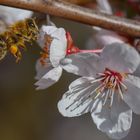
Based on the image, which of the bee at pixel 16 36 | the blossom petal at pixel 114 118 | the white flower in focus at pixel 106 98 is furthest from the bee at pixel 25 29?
the blossom petal at pixel 114 118

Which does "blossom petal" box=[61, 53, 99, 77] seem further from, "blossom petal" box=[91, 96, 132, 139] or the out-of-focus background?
the out-of-focus background

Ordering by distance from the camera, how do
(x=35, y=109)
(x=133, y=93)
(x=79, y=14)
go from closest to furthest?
(x=79, y=14), (x=133, y=93), (x=35, y=109)

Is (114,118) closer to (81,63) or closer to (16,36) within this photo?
(81,63)

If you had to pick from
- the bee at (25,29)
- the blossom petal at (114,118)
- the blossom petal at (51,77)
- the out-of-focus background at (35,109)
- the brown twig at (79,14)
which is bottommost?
the out-of-focus background at (35,109)

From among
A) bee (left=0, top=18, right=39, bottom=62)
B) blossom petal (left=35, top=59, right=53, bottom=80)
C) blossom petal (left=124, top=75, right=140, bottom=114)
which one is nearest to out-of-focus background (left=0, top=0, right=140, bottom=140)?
blossom petal (left=35, top=59, right=53, bottom=80)

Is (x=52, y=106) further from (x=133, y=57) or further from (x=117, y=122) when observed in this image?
(x=133, y=57)

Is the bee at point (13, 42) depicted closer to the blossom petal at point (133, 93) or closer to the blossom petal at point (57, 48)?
the blossom petal at point (57, 48)

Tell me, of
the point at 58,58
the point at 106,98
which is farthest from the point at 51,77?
the point at 106,98
